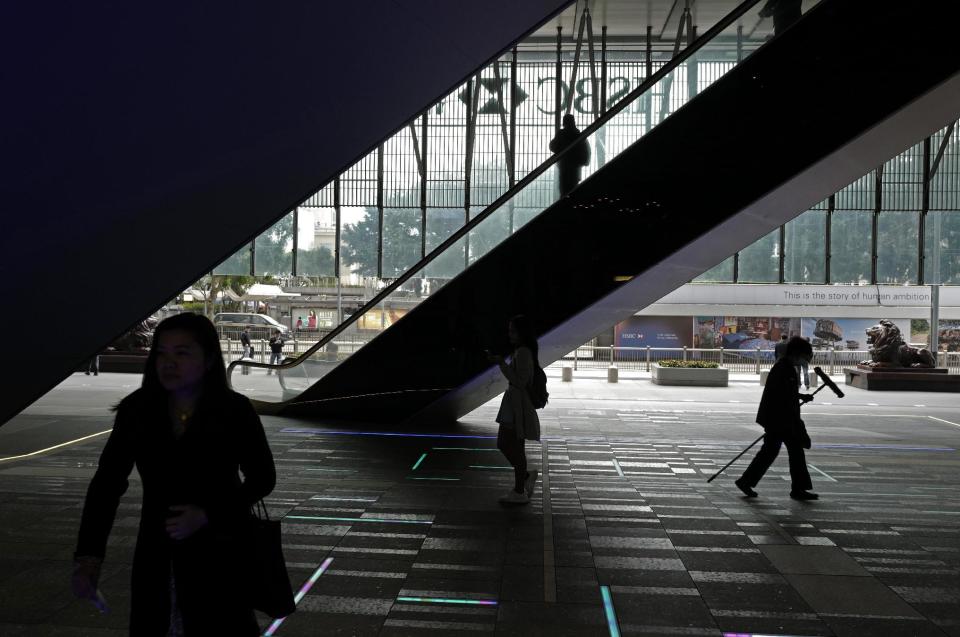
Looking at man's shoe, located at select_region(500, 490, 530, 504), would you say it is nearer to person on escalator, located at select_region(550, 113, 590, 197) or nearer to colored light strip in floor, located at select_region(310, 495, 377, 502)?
colored light strip in floor, located at select_region(310, 495, 377, 502)

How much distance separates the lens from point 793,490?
743 centimetres

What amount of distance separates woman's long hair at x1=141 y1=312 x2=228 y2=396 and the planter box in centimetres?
1955

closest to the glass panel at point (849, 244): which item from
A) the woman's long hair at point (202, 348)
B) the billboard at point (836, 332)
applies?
the billboard at point (836, 332)

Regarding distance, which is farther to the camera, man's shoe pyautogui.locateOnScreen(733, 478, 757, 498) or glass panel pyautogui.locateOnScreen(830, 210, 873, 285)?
glass panel pyautogui.locateOnScreen(830, 210, 873, 285)

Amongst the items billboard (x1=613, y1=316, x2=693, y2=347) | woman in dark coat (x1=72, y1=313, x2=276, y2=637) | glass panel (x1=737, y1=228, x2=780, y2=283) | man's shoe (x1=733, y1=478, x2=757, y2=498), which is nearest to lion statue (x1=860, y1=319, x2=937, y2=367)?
glass panel (x1=737, y1=228, x2=780, y2=283)

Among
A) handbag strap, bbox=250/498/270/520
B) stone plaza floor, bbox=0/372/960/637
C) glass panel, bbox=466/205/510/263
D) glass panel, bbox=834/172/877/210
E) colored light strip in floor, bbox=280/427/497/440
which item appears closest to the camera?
handbag strap, bbox=250/498/270/520

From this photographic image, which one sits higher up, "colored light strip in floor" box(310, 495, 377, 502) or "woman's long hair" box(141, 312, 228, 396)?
"woman's long hair" box(141, 312, 228, 396)

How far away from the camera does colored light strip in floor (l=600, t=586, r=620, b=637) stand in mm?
4117

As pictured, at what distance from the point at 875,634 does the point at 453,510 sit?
3576 millimetres

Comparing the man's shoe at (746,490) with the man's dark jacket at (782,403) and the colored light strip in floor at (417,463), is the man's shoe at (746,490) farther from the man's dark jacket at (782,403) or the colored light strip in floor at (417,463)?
the colored light strip in floor at (417,463)

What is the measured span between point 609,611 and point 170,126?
4.06 meters

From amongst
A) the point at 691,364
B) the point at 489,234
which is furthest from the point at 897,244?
the point at 489,234

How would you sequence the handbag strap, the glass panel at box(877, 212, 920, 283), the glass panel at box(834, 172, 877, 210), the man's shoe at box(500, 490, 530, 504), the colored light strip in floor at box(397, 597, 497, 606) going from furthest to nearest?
the glass panel at box(877, 212, 920, 283) < the glass panel at box(834, 172, 877, 210) < the man's shoe at box(500, 490, 530, 504) < the colored light strip in floor at box(397, 597, 497, 606) < the handbag strap

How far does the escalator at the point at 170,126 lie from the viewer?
4.08 m
